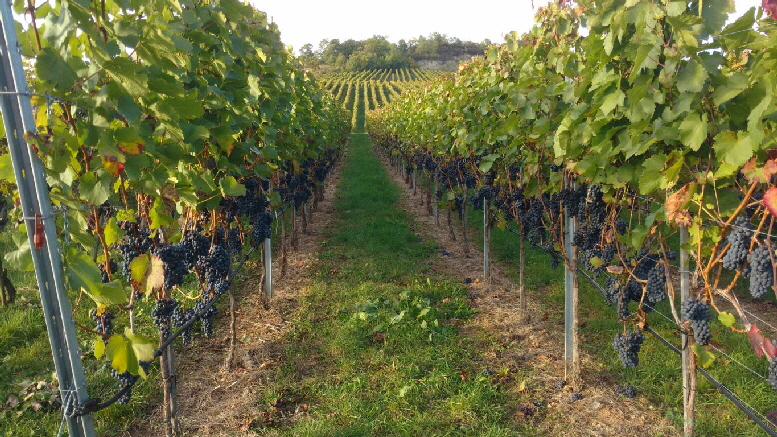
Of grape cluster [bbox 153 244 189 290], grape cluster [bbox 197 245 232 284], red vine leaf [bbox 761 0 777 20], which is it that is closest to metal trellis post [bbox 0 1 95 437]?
grape cluster [bbox 153 244 189 290]

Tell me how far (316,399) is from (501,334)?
6.33 feet

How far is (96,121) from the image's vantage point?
5.58 ft

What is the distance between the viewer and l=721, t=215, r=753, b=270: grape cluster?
1917 millimetres

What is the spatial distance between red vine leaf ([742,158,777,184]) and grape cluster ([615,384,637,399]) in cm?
222

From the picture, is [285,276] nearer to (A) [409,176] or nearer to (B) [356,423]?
(B) [356,423]

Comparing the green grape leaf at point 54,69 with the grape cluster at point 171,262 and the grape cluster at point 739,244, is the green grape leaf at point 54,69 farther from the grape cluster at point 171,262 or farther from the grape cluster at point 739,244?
the grape cluster at point 739,244

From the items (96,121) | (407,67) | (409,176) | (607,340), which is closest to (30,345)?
(96,121)

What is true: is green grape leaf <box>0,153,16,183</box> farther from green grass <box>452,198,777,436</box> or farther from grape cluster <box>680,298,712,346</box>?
green grass <box>452,198,777,436</box>

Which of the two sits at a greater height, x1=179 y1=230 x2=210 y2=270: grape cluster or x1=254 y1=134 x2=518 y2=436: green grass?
x1=179 y1=230 x2=210 y2=270: grape cluster

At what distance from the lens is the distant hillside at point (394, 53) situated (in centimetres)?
10206

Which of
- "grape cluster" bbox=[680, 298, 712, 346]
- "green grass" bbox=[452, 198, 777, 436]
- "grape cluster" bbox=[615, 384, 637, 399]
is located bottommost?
"green grass" bbox=[452, 198, 777, 436]

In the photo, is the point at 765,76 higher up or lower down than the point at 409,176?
higher up

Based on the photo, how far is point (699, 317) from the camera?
220cm

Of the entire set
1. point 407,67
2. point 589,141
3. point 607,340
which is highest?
point 407,67
